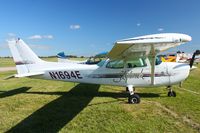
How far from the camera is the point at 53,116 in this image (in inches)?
240

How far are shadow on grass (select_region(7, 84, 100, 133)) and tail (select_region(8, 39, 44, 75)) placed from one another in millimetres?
2444

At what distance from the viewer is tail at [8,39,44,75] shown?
9.04 metres

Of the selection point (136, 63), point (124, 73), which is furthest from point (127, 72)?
point (136, 63)

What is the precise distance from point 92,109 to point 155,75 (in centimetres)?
316

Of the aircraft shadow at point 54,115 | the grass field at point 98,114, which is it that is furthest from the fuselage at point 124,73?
the aircraft shadow at point 54,115

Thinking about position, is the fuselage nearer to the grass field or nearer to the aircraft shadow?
the grass field

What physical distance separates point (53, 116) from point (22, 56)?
441 cm

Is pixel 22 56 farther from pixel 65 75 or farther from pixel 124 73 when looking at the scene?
pixel 124 73

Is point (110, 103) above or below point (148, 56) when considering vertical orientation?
below

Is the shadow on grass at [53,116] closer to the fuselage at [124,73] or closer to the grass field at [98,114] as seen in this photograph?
the grass field at [98,114]

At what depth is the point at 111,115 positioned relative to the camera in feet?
20.1

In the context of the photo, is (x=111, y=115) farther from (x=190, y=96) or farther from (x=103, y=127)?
(x=190, y=96)

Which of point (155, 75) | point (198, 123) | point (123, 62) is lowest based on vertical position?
point (198, 123)

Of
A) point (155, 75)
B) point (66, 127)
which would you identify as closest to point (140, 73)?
point (155, 75)
